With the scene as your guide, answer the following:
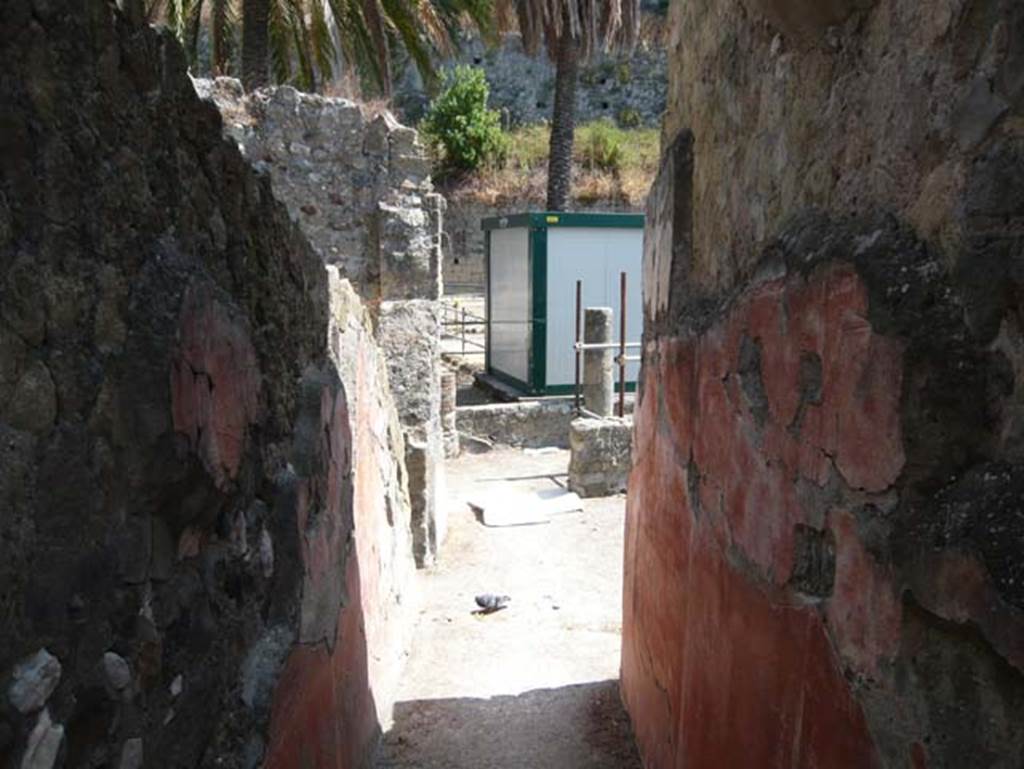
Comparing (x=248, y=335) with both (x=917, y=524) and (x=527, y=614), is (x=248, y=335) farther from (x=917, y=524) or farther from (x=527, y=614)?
(x=527, y=614)

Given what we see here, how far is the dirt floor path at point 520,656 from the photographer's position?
10.1 feet

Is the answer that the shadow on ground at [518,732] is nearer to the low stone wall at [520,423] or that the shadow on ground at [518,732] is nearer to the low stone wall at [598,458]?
the low stone wall at [598,458]

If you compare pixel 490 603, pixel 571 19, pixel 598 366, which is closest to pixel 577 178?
pixel 571 19

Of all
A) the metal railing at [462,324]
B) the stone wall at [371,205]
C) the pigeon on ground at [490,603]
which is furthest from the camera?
the metal railing at [462,324]

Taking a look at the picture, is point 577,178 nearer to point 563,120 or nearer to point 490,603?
point 563,120

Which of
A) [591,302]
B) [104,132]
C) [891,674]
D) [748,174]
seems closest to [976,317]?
[891,674]

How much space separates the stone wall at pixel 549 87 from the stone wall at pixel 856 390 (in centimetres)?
2393

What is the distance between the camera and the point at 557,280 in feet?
34.1

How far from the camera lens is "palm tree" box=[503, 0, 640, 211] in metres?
11.2

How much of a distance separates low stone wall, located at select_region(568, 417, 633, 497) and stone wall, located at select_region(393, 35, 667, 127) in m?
18.9

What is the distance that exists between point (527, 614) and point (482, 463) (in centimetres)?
396

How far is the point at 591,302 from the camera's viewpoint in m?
10.6

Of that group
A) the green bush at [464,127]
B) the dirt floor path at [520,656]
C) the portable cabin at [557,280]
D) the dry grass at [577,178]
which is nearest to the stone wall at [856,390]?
the dirt floor path at [520,656]

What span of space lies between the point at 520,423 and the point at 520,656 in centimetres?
539
